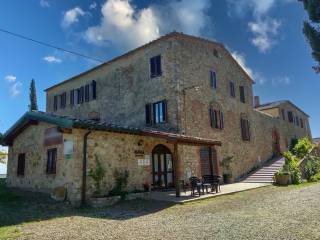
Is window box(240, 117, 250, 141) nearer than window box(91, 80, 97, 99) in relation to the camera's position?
No

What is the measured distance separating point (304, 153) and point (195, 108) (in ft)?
33.1

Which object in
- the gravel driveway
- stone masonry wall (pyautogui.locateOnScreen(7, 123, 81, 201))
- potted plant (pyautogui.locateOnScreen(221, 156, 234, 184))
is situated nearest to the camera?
the gravel driveway

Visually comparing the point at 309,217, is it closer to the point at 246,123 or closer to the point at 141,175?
the point at 141,175

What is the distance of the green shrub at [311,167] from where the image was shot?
19562 millimetres

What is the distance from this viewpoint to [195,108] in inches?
684

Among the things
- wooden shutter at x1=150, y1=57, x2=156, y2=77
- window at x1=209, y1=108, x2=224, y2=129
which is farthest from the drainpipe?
window at x1=209, y1=108, x2=224, y2=129

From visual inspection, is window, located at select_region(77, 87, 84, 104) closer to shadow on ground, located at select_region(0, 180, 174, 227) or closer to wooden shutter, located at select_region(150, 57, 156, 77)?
wooden shutter, located at select_region(150, 57, 156, 77)

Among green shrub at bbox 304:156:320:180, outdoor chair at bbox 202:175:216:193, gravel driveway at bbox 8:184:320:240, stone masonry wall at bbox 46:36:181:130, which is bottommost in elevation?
gravel driveway at bbox 8:184:320:240

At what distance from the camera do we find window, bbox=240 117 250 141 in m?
22.3

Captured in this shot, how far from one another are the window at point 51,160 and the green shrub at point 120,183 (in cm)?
270

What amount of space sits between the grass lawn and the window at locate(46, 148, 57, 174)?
1.45 m

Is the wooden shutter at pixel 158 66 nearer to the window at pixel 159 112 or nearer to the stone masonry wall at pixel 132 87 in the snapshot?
the stone masonry wall at pixel 132 87

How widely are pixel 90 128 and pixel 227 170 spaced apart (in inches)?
458

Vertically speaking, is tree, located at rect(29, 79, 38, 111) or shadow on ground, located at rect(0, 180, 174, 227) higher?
tree, located at rect(29, 79, 38, 111)
